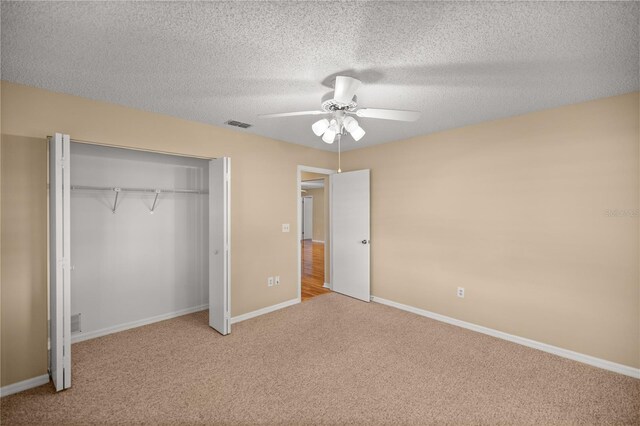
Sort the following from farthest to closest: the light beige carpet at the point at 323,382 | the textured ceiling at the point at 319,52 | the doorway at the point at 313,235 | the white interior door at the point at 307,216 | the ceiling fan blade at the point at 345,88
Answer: the white interior door at the point at 307,216
the doorway at the point at 313,235
the light beige carpet at the point at 323,382
the ceiling fan blade at the point at 345,88
the textured ceiling at the point at 319,52

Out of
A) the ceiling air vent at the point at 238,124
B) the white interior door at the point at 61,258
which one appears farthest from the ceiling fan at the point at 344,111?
the white interior door at the point at 61,258

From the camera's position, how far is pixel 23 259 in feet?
7.57

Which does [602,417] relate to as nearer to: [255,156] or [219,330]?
[219,330]

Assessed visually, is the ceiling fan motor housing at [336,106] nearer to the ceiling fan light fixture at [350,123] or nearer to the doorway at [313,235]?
the ceiling fan light fixture at [350,123]

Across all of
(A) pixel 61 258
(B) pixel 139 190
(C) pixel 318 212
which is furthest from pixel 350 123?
(C) pixel 318 212

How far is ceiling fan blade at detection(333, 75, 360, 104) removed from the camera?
6.08ft

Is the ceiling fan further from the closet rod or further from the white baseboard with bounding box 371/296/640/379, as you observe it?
the white baseboard with bounding box 371/296/640/379

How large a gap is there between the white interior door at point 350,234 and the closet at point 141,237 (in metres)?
2.09

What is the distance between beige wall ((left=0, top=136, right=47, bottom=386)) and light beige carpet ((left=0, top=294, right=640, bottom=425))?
0.97 feet

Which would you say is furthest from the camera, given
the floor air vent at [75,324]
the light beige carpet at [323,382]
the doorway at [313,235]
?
the doorway at [313,235]

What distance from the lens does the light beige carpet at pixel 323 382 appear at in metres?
1.99

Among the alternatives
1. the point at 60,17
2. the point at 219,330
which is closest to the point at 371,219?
the point at 219,330

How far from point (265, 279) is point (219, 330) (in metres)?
0.90

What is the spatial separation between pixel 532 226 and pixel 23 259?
15.3 ft
